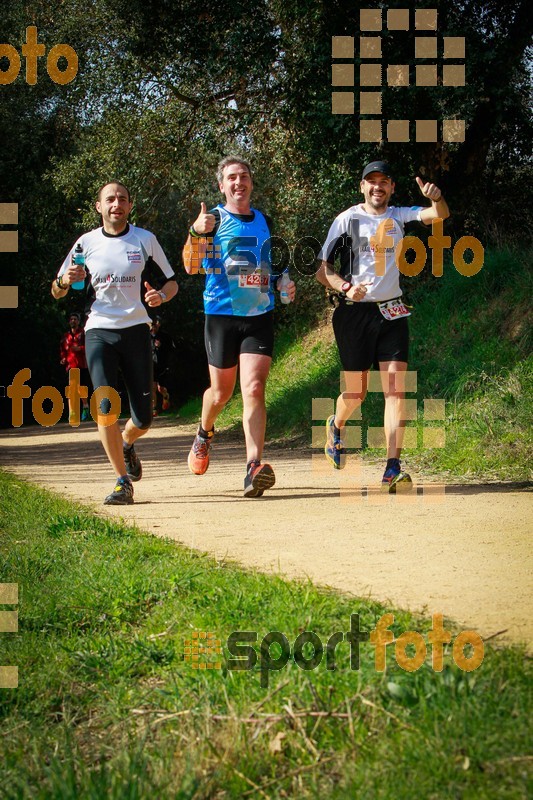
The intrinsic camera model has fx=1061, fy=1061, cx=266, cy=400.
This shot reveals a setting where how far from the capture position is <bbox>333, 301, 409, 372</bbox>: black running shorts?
788 cm

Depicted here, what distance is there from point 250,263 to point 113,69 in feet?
31.7

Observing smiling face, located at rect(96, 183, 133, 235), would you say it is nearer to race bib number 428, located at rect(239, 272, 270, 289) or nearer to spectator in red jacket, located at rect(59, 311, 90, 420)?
race bib number 428, located at rect(239, 272, 270, 289)

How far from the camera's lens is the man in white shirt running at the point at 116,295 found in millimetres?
7602

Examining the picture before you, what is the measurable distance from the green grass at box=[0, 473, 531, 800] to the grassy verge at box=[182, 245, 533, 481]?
4899mm

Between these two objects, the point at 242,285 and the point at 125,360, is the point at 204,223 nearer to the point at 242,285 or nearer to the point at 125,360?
the point at 242,285

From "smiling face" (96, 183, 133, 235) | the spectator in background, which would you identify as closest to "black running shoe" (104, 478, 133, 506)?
"smiling face" (96, 183, 133, 235)

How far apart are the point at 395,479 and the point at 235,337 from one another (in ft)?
5.18

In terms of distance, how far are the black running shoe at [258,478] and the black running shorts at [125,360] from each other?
3.17 feet

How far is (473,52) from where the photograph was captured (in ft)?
42.4

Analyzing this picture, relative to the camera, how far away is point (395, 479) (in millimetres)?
7625

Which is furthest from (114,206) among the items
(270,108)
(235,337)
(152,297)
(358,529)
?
(270,108)

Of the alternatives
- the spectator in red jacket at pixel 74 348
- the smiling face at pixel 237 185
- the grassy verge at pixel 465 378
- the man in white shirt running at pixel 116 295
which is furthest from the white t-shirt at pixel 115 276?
the spectator in red jacket at pixel 74 348

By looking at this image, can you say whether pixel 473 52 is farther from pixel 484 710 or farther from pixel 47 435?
pixel 484 710

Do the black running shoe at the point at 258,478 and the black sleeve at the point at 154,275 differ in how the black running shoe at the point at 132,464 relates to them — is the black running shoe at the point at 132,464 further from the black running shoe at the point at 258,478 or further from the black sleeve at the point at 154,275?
the black sleeve at the point at 154,275
